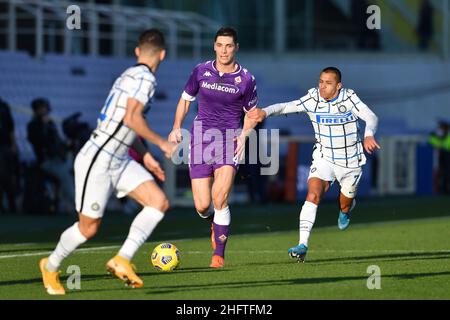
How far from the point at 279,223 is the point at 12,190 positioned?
17.5 feet

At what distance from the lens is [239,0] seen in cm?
3722

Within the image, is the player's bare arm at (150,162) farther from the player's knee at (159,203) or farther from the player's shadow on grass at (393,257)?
the player's shadow on grass at (393,257)

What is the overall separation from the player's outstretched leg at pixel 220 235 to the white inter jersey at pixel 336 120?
48.2 inches

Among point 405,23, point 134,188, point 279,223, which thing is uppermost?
point 405,23

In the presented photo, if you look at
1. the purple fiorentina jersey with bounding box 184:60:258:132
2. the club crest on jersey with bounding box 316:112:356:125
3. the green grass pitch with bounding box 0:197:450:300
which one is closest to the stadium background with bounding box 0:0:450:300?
the green grass pitch with bounding box 0:197:450:300

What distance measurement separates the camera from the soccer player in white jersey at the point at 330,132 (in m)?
13.8

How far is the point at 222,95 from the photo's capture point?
1339cm

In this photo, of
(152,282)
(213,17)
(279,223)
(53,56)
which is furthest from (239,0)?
(152,282)

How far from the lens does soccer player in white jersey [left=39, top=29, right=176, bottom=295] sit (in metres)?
10.5

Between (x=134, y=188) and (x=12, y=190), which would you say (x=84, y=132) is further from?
(x=134, y=188)

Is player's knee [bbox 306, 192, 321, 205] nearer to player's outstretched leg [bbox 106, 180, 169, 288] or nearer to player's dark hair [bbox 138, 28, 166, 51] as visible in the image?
player's outstretched leg [bbox 106, 180, 169, 288]

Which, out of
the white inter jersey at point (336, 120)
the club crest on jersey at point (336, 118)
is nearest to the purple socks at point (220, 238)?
the white inter jersey at point (336, 120)
